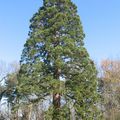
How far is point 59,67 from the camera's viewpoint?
81.0 feet

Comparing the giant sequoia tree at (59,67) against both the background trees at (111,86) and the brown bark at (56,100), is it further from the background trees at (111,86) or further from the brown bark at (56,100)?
the background trees at (111,86)

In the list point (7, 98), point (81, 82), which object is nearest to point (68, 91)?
point (81, 82)

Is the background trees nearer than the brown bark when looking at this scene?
No

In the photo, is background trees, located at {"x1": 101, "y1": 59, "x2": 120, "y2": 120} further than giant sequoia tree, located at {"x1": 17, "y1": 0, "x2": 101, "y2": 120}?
Yes

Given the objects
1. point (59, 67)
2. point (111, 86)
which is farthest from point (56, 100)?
point (111, 86)

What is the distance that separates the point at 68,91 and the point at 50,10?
6052mm

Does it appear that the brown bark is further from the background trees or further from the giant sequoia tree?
the background trees

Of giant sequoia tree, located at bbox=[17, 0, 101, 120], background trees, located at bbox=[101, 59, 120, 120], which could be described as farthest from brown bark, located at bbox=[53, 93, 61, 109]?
background trees, located at bbox=[101, 59, 120, 120]

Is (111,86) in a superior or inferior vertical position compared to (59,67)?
superior

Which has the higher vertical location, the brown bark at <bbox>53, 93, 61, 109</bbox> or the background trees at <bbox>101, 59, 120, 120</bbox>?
the background trees at <bbox>101, 59, 120, 120</bbox>

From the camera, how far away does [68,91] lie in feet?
81.0

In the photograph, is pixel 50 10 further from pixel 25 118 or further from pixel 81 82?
pixel 25 118

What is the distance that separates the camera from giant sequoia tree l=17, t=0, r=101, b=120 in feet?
79.8

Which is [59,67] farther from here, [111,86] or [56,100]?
[111,86]
